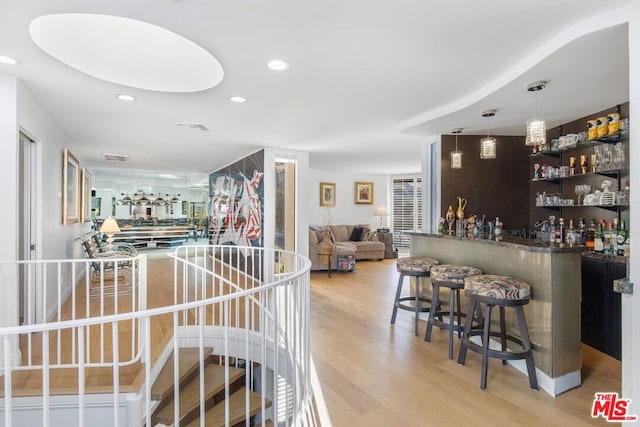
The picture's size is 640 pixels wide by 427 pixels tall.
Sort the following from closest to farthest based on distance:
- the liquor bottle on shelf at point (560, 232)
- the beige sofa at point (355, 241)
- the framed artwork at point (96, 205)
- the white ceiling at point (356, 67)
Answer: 1. the white ceiling at point (356, 67)
2. the liquor bottle on shelf at point (560, 232)
3. the beige sofa at point (355, 241)
4. the framed artwork at point (96, 205)

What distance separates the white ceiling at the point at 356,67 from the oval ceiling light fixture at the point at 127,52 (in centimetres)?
12

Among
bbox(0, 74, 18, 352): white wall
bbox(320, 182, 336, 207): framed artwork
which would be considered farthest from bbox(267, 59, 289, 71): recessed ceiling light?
bbox(320, 182, 336, 207): framed artwork

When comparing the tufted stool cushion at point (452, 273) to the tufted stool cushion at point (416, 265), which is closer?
the tufted stool cushion at point (452, 273)

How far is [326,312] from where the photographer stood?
13.5 feet

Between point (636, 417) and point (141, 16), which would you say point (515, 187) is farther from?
point (141, 16)

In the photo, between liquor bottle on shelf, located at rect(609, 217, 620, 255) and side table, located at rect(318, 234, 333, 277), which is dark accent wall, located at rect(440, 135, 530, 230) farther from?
side table, located at rect(318, 234, 333, 277)

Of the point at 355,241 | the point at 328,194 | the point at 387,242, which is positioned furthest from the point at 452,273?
the point at 328,194

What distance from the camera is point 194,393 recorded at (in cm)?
294

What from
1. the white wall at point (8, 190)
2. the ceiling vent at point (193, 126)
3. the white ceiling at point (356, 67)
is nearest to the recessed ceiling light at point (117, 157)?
the white ceiling at point (356, 67)

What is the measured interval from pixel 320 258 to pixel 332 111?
3.74m

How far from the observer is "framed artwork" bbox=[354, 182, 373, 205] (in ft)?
30.5

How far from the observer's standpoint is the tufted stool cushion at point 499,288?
238 cm

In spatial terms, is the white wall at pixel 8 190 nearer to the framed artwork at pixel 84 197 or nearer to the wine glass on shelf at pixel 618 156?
the framed artwork at pixel 84 197

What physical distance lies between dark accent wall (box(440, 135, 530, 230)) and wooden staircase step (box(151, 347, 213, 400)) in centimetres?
363
